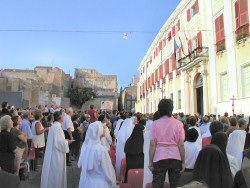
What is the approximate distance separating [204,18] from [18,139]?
19.0 meters

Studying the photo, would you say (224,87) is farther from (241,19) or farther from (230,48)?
(241,19)

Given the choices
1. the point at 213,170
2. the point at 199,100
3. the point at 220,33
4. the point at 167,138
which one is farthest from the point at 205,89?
the point at 213,170

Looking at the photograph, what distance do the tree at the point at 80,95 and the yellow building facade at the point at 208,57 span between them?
35.9 m

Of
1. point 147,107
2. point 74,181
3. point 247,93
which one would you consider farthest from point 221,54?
point 147,107

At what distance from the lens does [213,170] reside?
3834 millimetres

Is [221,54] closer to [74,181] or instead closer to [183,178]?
[74,181]

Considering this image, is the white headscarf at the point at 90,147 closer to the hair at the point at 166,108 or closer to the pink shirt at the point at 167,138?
the pink shirt at the point at 167,138

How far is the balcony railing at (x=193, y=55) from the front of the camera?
2181cm

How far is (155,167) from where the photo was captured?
4422mm

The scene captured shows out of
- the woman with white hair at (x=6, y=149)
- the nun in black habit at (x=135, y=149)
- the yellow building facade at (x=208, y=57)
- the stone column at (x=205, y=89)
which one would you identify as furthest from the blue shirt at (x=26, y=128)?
the stone column at (x=205, y=89)

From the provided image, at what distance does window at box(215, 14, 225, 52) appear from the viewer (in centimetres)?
1905

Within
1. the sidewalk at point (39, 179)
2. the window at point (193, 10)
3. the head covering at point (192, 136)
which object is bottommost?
the sidewalk at point (39, 179)

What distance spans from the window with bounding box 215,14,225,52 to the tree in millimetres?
49692

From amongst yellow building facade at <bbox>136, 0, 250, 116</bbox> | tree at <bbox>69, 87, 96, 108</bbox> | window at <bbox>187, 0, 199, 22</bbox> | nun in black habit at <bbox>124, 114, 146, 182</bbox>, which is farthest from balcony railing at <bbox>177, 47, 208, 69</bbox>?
tree at <bbox>69, 87, 96, 108</bbox>
